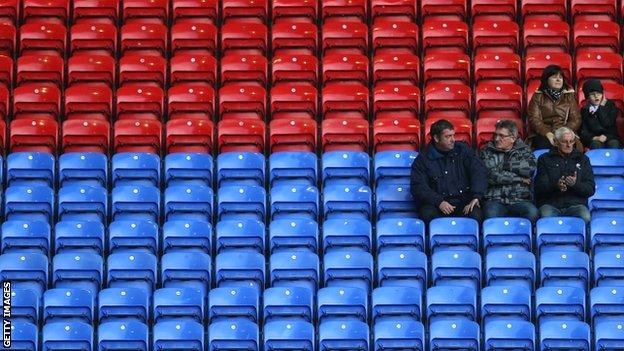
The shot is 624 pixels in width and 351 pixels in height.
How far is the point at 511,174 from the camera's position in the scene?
17.1 meters

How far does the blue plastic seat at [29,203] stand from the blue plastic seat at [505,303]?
4.03 m

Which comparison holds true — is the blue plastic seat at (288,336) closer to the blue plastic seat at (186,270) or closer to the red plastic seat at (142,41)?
the blue plastic seat at (186,270)

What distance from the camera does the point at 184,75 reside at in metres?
18.8

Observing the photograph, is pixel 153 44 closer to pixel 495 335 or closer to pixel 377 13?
pixel 377 13

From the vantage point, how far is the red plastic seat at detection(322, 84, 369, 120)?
18.4 metres

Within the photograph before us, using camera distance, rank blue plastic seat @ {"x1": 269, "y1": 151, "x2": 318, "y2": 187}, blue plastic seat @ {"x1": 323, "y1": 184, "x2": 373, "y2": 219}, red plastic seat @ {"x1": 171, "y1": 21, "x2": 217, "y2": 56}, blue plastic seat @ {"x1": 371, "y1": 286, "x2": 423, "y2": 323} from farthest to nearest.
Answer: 1. red plastic seat @ {"x1": 171, "y1": 21, "x2": 217, "y2": 56}
2. blue plastic seat @ {"x1": 269, "y1": 151, "x2": 318, "y2": 187}
3. blue plastic seat @ {"x1": 323, "y1": 184, "x2": 373, "y2": 219}
4. blue plastic seat @ {"x1": 371, "y1": 286, "x2": 423, "y2": 323}

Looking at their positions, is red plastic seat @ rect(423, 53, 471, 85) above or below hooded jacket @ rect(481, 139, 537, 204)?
above

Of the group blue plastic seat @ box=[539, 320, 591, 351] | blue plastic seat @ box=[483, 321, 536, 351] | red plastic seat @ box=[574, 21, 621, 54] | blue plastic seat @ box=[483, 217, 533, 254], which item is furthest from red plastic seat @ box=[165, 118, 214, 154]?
blue plastic seat @ box=[539, 320, 591, 351]

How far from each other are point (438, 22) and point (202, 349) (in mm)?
5018

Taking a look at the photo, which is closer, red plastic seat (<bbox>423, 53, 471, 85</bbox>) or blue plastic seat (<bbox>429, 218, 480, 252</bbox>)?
blue plastic seat (<bbox>429, 218, 480, 252</bbox>)

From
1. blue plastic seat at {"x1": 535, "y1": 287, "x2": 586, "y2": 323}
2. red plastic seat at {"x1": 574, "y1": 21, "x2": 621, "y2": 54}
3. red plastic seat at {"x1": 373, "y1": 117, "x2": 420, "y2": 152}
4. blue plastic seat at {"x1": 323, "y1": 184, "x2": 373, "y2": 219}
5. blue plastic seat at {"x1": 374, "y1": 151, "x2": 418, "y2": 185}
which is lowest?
blue plastic seat at {"x1": 535, "y1": 287, "x2": 586, "y2": 323}

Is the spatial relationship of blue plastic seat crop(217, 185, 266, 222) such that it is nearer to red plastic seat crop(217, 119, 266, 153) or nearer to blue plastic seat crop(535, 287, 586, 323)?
red plastic seat crop(217, 119, 266, 153)

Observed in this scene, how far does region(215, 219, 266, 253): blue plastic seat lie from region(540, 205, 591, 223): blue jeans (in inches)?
98.5

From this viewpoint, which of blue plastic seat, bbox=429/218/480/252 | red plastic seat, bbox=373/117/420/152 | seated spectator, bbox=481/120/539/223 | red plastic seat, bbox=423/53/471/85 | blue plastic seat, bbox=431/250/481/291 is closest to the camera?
blue plastic seat, bbox=431/250/481/291
